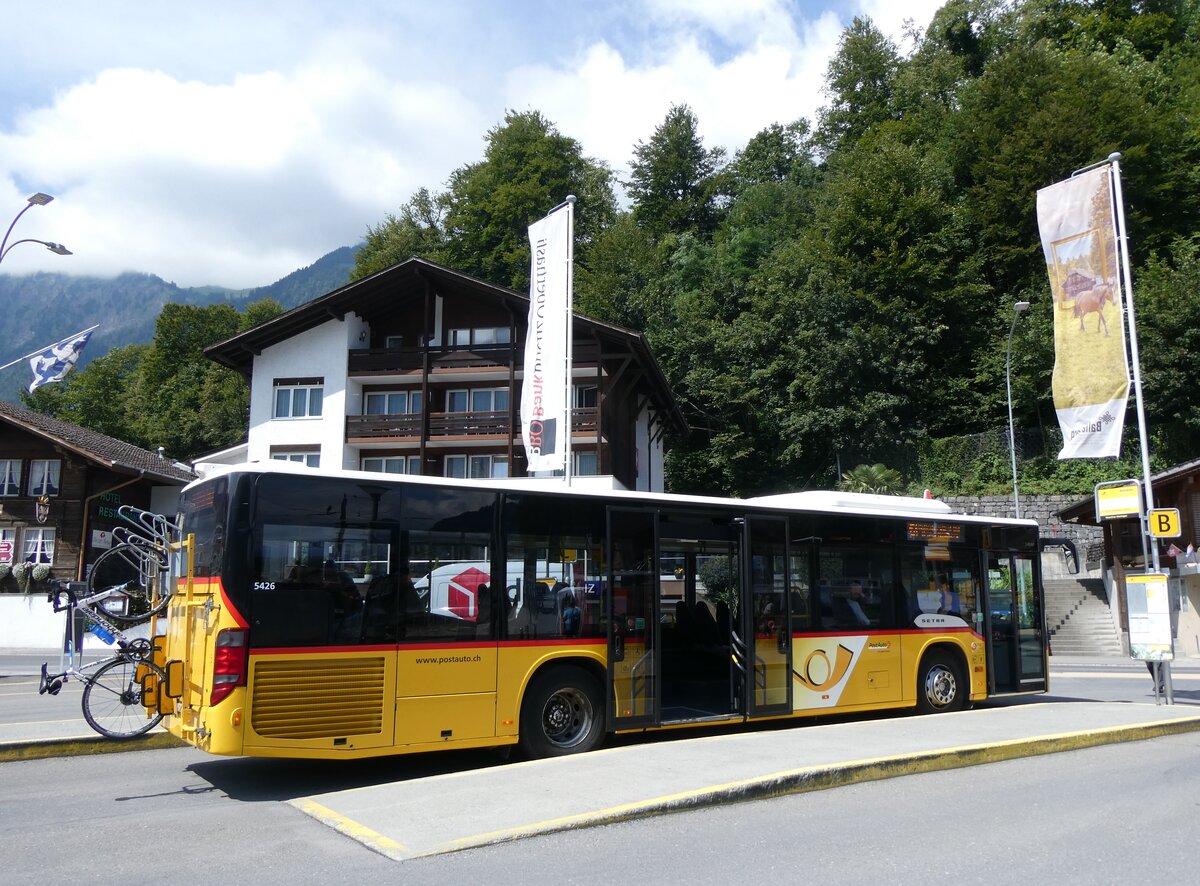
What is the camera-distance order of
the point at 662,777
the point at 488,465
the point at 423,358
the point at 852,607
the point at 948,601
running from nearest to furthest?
the point at 662,777 → the point at 852,607 → the point at 948,601 → the point at 423,358 → the point at 488,465

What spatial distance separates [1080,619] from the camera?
1328 inches

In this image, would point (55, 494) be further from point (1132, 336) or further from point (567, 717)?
point (1132, 336)

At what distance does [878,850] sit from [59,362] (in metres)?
29.0

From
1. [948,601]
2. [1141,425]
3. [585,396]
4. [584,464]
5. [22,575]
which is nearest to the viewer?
[948,601]

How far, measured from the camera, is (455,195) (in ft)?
210

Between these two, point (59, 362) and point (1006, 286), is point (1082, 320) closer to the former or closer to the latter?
point (59, 362)

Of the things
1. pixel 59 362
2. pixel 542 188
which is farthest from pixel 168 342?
pixel 59 362

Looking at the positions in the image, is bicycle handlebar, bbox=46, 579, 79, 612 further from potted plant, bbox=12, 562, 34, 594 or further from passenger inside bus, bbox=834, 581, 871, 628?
potted plant, bbox=12, 562, 34, 594

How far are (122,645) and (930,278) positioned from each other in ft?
134

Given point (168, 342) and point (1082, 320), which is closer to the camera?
point (1082, 320)

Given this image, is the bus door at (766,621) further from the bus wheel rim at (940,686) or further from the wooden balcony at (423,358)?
the wooden balcony at (423,358)

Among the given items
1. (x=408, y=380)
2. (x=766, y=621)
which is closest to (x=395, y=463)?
(x=408, y=380)

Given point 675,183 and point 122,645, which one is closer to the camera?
point 122,645

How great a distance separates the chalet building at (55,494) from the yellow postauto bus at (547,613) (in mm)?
31671
